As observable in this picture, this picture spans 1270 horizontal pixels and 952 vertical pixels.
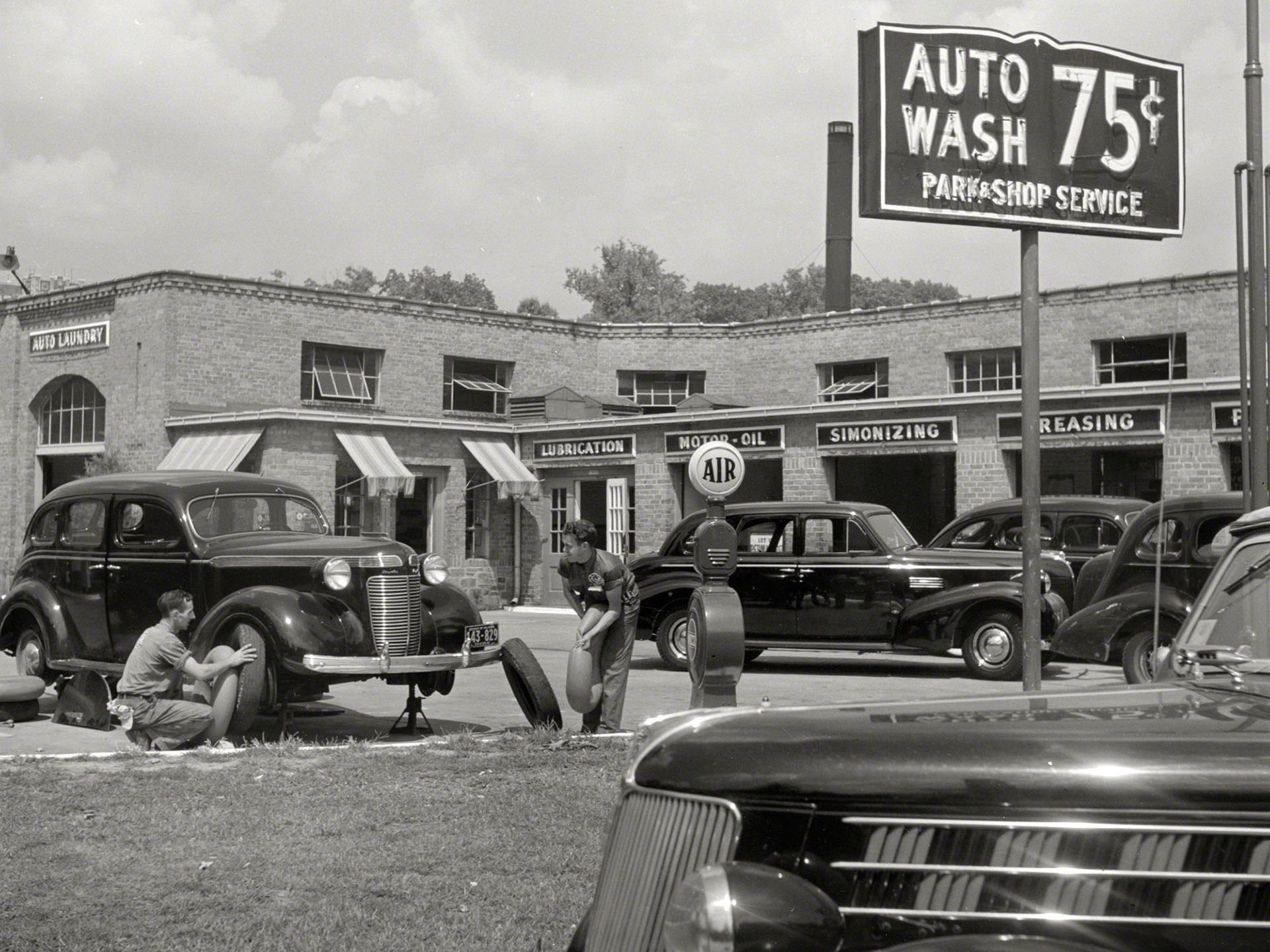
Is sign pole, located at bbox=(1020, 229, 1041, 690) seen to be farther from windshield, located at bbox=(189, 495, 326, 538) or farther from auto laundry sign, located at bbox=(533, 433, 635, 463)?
auto laundry sign, located at bbox=(533, 433, 635, 463)

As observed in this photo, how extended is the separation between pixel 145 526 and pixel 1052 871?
1009 cm

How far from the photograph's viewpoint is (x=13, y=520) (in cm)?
3003

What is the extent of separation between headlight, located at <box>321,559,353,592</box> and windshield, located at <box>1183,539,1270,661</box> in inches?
281

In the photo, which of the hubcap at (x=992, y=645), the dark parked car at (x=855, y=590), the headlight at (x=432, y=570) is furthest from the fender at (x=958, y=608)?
the headlight at (x=432, y=570)

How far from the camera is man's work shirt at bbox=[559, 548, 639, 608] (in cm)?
990

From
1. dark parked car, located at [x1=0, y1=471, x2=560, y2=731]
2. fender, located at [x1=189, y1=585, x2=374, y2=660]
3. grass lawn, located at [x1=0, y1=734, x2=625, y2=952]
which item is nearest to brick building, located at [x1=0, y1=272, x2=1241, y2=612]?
dark parked car, located at [x1=0, y1=471, x2=560, y2=731]

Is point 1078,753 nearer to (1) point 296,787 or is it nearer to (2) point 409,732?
(1) point 296,787

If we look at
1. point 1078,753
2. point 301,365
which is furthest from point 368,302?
point 1078,753

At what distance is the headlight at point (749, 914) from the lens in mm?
2252

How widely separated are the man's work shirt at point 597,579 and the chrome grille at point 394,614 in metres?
1.22

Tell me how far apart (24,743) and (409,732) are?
2783 millimetres

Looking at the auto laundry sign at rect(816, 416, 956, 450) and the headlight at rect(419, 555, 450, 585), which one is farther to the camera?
the auto laundry sign at rect(816, 416, 956, 450)

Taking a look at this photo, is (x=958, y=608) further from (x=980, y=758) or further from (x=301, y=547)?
(x=980, y=758)

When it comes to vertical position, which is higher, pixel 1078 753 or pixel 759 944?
pixel 1078 753
